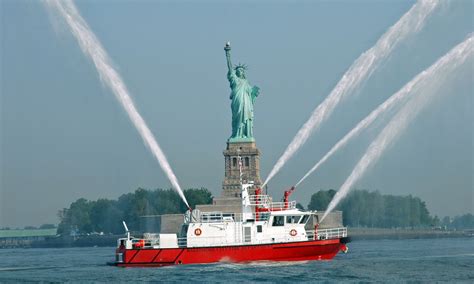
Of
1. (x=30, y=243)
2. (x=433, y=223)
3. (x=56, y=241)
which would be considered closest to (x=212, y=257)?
(x=56, y=241)

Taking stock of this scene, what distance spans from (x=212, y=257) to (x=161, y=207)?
70.6 metres

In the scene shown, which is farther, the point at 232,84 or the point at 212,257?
the point at 232,84

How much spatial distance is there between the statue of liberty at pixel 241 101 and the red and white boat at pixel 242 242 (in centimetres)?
4378

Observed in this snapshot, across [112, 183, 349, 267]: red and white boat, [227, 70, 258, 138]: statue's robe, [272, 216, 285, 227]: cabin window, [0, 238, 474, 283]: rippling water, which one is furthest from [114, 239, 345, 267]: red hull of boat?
[227, 70, 258, 138]: statue's robe

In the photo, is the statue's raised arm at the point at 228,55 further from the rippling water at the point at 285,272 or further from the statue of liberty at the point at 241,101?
the rippling water at the point at 285,272

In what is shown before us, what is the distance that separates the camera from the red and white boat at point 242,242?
190 ft

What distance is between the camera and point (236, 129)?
105m

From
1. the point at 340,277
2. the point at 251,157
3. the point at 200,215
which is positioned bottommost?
the point at 340,277

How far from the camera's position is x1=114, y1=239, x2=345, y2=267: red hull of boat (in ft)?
189

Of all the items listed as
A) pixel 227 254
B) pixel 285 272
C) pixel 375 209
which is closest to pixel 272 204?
pixel 227 254

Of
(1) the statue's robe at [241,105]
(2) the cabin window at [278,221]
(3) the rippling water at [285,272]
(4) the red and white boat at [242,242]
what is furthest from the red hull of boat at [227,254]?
(1) the statue's robe at [241,105]

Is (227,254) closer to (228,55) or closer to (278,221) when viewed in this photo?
(278,221)

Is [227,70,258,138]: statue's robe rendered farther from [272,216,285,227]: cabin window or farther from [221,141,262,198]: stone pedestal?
[272,216,285,227]: cabin window

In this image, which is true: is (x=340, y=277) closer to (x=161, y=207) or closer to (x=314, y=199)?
(x=161, y=207)
